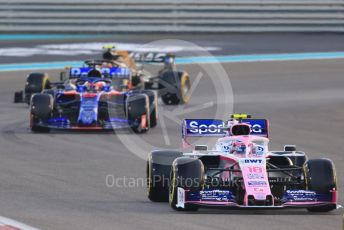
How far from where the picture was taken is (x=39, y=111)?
20.7m

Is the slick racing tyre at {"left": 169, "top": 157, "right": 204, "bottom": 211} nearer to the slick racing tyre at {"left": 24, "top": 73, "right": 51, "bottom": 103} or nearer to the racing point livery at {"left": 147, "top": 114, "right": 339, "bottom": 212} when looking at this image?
the racing point livery at {"left": 147, "top": 114, "right": 339, "bottom": 212}

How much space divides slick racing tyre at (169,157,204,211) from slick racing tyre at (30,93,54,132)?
27.6 ft

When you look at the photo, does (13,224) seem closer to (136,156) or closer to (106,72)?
(136,156)

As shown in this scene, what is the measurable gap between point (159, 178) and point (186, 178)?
2.60ft

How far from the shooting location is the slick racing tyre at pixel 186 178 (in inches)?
488

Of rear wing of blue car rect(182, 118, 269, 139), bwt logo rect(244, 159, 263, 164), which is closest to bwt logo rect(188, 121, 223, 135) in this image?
rear wing of blue car rect(182, 118, 269, 139)

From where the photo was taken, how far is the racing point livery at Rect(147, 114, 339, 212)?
12297 millimetres

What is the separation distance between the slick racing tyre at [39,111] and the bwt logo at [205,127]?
6967 mm

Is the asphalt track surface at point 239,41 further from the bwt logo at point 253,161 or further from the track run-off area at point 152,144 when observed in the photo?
the bwt logo at point 253,161

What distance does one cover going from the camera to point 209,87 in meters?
30.0

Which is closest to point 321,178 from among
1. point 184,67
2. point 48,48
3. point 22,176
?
point 22,176

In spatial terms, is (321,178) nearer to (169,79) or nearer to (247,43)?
(169,79)

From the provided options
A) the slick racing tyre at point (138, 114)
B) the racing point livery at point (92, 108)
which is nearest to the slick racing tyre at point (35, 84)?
the racing point livery at point (92, 108)

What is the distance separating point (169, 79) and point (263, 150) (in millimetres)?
12458
